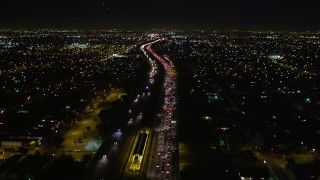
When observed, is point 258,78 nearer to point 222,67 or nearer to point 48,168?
point 222,67

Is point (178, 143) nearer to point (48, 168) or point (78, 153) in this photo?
point (78, 153)

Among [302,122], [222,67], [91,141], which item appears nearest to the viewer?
[91,141]

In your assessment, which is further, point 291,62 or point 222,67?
point 291,62

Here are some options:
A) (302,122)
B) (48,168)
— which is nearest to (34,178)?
(48,168)

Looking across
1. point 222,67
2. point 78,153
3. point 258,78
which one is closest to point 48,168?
point 78,153

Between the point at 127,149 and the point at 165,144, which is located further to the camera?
the point at 165,144

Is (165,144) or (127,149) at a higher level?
(165,144)

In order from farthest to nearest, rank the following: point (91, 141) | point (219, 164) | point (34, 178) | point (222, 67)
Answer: point (222, 67), point (91, 141), point (219, 164), point (34, 178)

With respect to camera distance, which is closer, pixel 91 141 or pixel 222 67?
pixel 91 141

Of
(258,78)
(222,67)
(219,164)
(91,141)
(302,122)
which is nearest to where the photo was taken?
(219,164)
